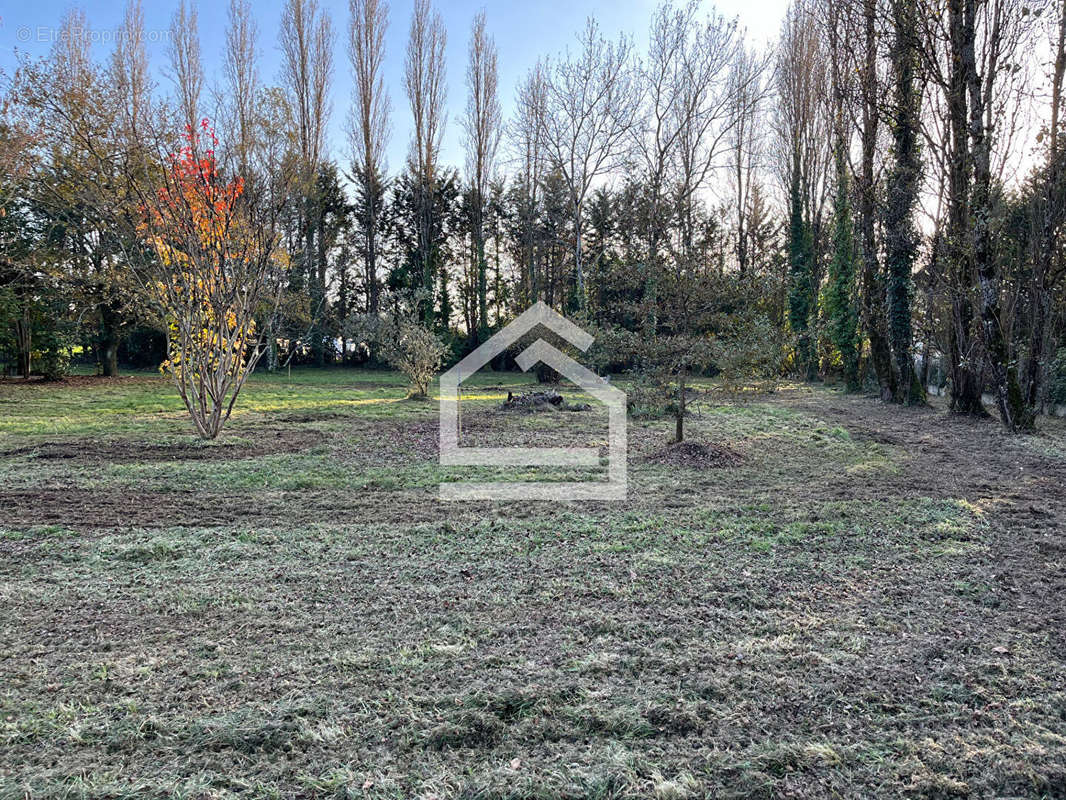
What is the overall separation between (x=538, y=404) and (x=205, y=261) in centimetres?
579

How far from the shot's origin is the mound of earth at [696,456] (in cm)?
631

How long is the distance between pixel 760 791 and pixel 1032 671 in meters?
1.37

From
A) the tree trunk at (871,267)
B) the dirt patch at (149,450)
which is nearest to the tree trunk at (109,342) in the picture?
the dirt patch at (149,450)

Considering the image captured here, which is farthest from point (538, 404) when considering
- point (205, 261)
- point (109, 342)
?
point (109, 342)

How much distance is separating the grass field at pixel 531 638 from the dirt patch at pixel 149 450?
25.7 inches

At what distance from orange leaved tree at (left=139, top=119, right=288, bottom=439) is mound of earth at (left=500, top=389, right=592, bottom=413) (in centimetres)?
455

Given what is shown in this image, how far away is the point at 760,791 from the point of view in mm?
1677

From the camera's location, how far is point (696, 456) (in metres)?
6.56

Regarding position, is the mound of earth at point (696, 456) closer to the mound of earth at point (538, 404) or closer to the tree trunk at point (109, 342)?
the mound of earth at point (538, 404)

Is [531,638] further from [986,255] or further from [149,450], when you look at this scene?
[986,255]

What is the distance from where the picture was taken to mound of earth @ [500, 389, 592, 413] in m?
11.0

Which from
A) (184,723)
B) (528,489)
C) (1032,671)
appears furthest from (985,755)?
(528,489)

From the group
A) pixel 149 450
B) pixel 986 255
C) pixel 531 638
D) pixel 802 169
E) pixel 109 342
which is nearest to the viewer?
pixel 531 638

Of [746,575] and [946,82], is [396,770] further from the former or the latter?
[946,82]
